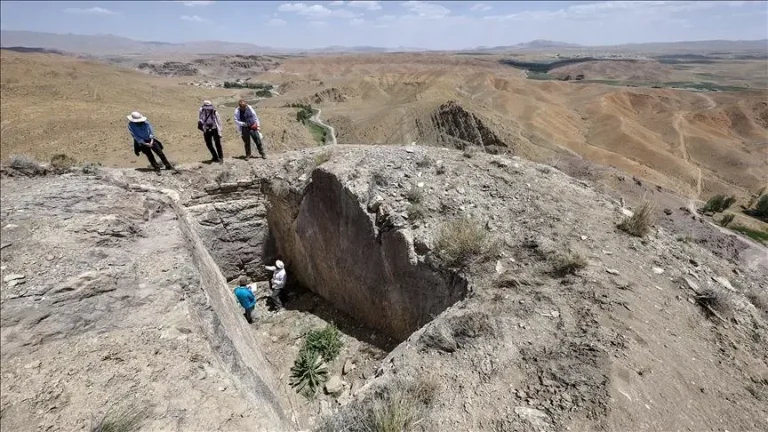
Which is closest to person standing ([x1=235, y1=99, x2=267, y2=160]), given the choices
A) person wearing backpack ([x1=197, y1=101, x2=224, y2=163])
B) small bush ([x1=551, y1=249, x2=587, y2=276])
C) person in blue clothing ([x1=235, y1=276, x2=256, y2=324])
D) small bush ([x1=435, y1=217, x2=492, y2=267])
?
person wearing backpack ([x1=197, y1=101, x2=224, y2=163])

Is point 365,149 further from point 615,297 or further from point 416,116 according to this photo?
point 416,116

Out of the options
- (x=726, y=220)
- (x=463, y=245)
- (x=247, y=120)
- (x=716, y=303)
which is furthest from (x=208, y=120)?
(x=726, y=220)

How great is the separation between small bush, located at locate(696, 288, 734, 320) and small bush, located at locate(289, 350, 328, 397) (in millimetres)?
6320

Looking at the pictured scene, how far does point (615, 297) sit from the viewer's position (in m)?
5.29

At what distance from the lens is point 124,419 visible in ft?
12.0

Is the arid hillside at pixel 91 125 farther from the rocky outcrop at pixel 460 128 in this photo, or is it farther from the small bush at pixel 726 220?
the small bush at pixel 726 220

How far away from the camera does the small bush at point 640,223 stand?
6.79m

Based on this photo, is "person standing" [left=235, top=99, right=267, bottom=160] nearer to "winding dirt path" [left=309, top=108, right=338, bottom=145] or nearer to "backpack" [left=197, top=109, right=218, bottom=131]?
"backpack" [left=197, top=109, right=218, bottom=131]

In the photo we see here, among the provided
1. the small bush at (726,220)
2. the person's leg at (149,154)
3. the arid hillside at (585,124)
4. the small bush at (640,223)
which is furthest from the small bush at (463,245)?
the small bush at (726,220)

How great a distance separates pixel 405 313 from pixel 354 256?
A: 1.78 m

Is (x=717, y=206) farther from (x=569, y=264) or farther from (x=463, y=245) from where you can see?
(x=463, y=245)

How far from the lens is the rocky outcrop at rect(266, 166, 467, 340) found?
Result: 273 inches

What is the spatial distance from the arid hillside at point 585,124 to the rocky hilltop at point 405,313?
8.68 metres

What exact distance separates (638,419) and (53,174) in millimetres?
10175
